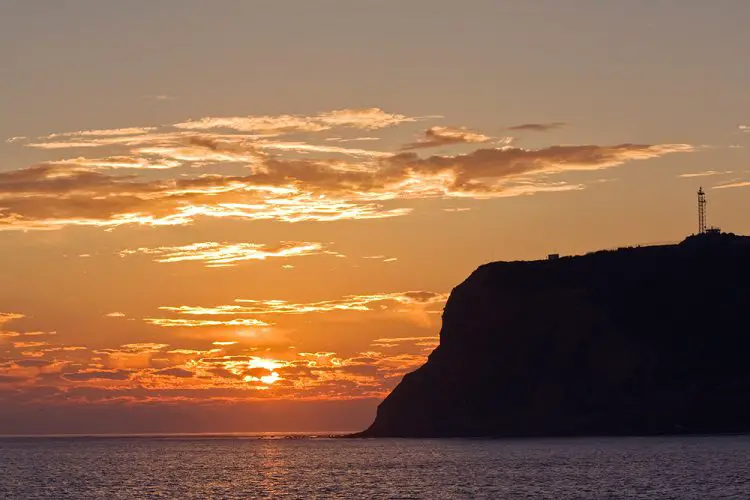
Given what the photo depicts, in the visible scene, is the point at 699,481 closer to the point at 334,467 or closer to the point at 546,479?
the point at 546,479

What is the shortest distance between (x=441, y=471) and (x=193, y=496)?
41.9m

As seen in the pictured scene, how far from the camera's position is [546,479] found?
420ft

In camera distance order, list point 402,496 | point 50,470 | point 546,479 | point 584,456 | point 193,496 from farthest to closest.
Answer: point 50,470 < point 584,456 < point 546,479 < point 193,496 < point 402,496

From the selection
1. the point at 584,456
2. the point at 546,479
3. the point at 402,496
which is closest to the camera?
the point at 402,496

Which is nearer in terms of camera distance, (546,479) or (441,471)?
(546,479)

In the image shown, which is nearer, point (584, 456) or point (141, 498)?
point (141, 498)

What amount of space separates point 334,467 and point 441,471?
30.0m

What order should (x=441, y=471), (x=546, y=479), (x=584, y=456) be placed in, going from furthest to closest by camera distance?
1. (x=584, y=456)
2. (x=441, y=471)
3. (x=546, y=479)

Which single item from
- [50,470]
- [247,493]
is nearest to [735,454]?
[247,493]

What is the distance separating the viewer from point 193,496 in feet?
395

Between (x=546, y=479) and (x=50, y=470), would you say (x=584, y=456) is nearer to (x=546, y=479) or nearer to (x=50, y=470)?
(x=546, y=479)

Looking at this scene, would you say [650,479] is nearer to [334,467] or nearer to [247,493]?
[247,493]

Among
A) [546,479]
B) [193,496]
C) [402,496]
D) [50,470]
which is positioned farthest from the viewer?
[50,470]

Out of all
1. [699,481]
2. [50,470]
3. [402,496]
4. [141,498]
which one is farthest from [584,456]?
[50,470]
